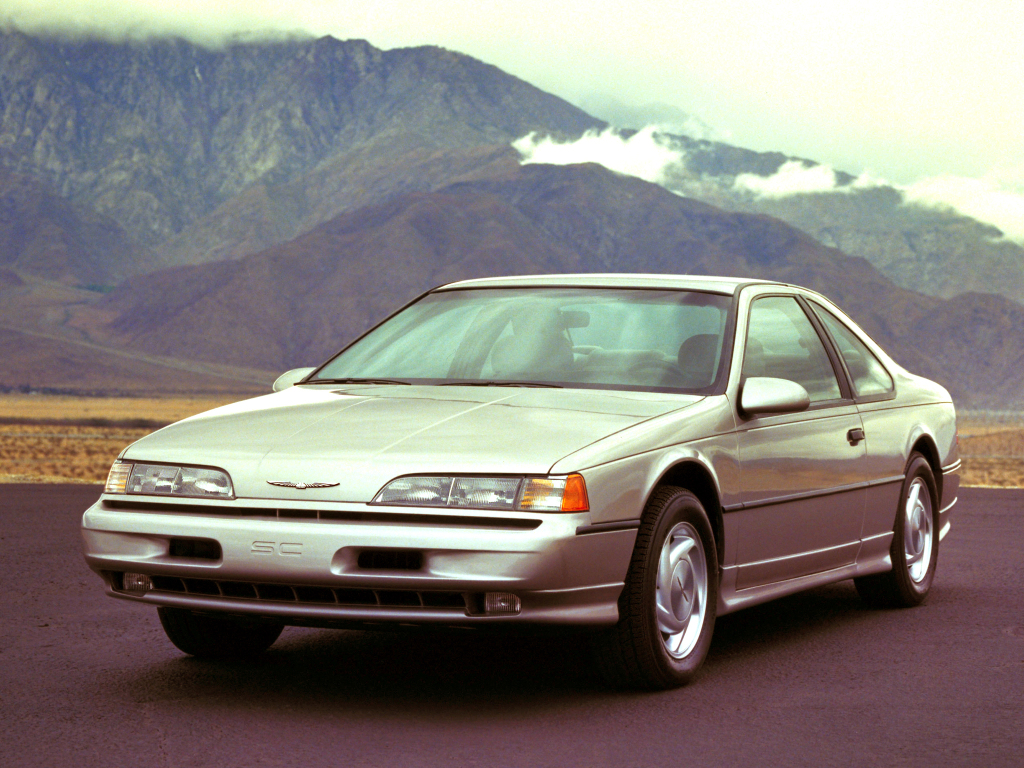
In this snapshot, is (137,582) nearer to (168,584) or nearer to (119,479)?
(168,584)

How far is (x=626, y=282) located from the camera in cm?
662

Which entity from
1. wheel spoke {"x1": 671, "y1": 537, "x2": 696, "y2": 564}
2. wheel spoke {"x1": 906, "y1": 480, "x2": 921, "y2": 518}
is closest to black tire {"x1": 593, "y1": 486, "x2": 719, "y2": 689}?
wheel spoke {"x1": 671, "y1": 537, "x2": 696, "y2": 564}

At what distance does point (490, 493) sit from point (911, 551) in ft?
11.9

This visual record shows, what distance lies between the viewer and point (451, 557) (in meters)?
4.80

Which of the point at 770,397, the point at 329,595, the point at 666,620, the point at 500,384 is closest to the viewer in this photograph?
the point at 329,595

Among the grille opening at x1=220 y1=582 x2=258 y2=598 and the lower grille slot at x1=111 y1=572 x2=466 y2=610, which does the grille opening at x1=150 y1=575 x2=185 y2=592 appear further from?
the grille opening at x1=220 y1=582 x2=258 y2=598

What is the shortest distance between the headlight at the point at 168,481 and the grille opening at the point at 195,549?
158 millimetres

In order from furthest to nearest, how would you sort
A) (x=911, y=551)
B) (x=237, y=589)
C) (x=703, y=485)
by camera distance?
1. (x=911, y=551)
2. (x=703, y=485)
3. (x=237, y=589)

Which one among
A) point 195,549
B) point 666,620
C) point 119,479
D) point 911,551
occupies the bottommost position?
point 911,551

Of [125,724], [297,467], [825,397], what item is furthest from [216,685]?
[825,397]

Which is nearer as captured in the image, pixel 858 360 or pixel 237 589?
pixel 237 589


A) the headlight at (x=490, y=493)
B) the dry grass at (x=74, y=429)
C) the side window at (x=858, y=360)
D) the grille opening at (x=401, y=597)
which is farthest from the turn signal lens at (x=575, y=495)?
the dry grass at (x=74, y=429)

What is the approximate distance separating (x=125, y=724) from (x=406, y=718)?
0.93 meters

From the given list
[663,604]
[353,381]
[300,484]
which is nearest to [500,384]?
[353,381]
